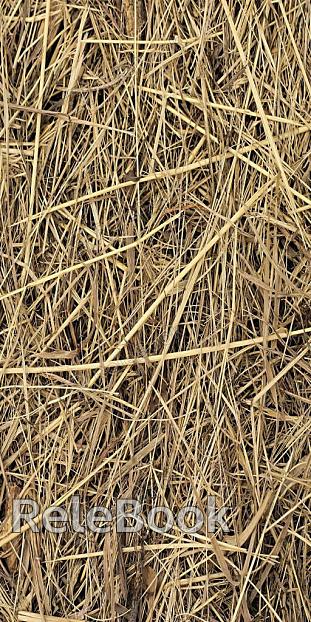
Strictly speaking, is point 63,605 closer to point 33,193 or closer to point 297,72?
point 33,193

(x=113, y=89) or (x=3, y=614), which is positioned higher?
(x=113, y=89)

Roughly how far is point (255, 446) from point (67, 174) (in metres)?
0.33

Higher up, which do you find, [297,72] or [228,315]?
[297,72]

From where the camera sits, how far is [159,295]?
820 millimetres

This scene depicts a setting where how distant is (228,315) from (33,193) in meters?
0.23

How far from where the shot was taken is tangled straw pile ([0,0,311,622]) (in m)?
0.81

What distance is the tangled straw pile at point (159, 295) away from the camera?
2.67 ft

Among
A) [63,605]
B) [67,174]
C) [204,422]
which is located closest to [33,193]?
[67,174]

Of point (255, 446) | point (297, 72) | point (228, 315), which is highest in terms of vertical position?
point (297, 72)

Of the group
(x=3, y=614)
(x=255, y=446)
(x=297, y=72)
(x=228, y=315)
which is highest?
(x=297, y=72)

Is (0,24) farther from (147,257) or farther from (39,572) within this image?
(39,572)

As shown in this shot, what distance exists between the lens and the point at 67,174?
0.84 metres

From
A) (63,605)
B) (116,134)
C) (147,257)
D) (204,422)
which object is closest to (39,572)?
(63,605)

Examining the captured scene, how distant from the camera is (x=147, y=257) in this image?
0.83 metres
